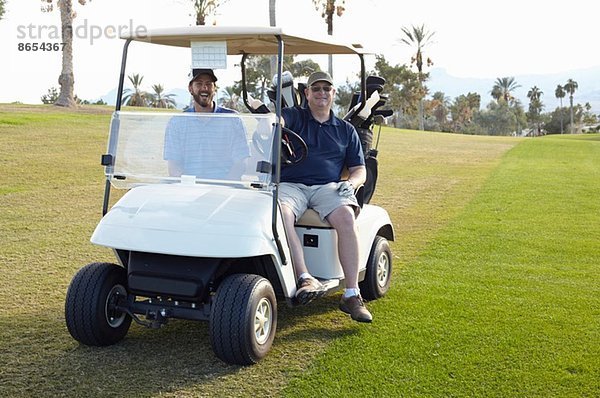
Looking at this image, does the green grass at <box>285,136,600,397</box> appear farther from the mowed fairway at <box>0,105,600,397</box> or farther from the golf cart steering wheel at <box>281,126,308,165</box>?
the golf cart steering wheel at <box>281,126,308,165</box>

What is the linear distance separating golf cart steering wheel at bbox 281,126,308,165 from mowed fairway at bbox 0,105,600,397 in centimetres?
104

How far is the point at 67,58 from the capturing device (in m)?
22.0

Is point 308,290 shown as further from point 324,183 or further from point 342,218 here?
point 324,183

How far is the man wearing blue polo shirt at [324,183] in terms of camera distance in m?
4.34

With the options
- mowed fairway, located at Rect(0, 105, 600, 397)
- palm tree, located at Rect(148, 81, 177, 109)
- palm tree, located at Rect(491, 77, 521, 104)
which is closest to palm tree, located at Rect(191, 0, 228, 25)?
palm tree, located at Rect(148, 81, 177, 109)

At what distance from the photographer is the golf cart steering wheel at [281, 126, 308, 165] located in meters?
4.38

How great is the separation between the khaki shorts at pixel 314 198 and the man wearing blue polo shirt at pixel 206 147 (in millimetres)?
406

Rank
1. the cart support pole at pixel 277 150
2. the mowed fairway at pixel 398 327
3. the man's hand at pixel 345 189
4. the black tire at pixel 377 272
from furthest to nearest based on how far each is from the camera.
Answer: the black tire at pixel 377 272
the man's hand at pixel 345 189
the cart support pole at pixel 277 150
the mowed fairway at pixel 398 327

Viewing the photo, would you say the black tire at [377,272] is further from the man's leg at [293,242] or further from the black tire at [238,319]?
the black tire at [238,319]

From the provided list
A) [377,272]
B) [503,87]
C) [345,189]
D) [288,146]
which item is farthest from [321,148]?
[503,87]

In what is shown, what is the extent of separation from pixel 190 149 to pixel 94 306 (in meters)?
1.04

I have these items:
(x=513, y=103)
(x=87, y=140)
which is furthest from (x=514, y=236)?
(x=513, y=103)

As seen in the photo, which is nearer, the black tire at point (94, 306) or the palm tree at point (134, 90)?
the black tire at point (94, 306)

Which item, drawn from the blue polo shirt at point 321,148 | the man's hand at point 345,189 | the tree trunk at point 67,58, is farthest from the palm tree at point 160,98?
the man's hand at point 345,189
